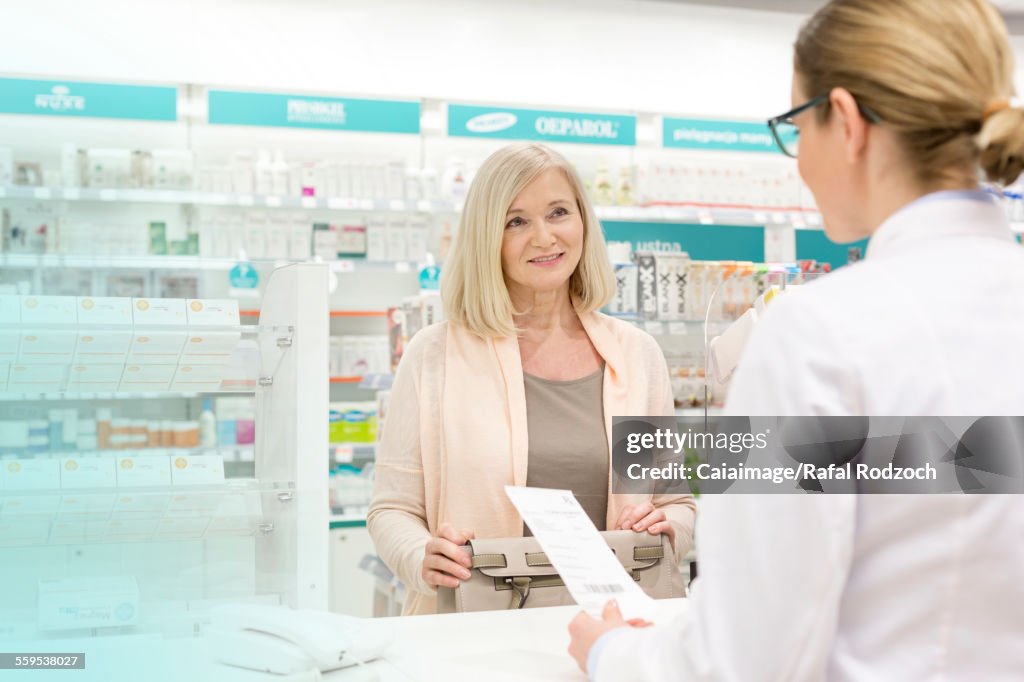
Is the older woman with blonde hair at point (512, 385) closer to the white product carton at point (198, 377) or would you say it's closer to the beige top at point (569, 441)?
the beige top at point (569, 441)

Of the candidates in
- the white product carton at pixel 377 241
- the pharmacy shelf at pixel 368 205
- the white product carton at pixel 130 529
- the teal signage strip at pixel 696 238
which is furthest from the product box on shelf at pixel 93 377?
the teal signage strip at pixel 696 238

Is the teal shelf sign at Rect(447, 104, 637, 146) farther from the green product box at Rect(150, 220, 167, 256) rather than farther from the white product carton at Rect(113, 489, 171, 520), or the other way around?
the white product carton at Rect(113, 489, 171, 520)

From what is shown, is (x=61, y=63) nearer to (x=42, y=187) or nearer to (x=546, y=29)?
(x=42, y=187)

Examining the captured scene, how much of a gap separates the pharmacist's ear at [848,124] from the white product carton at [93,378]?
4.08ft

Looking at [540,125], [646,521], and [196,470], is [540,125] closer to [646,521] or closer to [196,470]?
[646,521]

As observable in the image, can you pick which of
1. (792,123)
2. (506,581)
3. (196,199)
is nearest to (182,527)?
(506,581)

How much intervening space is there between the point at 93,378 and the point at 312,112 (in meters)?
4.69

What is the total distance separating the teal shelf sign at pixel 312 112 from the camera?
5.89m

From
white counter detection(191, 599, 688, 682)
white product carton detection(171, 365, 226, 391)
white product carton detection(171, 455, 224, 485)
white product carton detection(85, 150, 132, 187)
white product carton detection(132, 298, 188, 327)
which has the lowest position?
white counter detection(191, 599, 688, 682)

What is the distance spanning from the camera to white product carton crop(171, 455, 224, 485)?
1.62 meters

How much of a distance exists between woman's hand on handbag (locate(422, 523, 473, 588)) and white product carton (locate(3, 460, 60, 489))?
2.26ft

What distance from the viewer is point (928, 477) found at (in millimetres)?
814

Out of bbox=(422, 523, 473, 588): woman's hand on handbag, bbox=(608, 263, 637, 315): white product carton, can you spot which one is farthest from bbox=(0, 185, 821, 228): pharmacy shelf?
bbox=(422, 523, 473, 588): woman's hand on handbag

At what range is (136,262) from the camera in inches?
213
